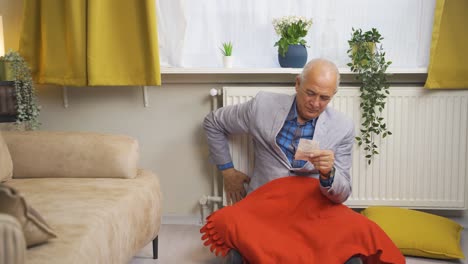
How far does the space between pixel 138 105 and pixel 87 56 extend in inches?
16.0

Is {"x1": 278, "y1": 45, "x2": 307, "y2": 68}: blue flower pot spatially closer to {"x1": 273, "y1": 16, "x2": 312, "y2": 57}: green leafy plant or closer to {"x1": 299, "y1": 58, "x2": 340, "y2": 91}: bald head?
{"x1": 273, "y1": 16, "x2": 312, "y2": 57}: green leafy plant

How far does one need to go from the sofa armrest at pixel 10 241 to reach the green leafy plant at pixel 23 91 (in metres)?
1.65

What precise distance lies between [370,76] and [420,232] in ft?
2.64

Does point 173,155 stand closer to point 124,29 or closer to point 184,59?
point 184,59

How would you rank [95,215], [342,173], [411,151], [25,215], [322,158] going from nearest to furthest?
[25,215]
[95,215]
[322,158]
[342,173]
[411,151]

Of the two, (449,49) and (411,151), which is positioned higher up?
(449,49)

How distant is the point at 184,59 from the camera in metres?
2.79

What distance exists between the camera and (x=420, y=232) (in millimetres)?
2404

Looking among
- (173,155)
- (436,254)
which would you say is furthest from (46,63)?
(436,254)

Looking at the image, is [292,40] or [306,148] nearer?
[306,148]

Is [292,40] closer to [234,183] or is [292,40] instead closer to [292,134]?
[292,134]

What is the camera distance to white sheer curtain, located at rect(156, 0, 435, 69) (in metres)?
2.70

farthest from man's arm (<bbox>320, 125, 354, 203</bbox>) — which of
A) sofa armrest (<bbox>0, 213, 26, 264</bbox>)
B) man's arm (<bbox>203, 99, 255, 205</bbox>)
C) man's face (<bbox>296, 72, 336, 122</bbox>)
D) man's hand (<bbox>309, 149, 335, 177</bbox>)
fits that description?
sofa armrest (<bbox>0, 213, 26, 264</bbox>)

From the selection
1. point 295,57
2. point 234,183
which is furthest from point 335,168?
point 295,57
